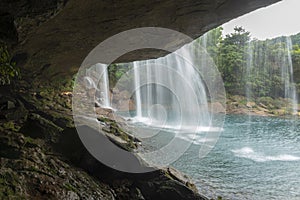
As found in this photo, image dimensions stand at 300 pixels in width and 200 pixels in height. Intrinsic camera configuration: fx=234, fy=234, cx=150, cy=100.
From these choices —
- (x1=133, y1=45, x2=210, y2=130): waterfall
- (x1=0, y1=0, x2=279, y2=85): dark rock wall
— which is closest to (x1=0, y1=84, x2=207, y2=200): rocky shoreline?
(x1=0, y1=0, x2=279, y2=85): dark rock wall

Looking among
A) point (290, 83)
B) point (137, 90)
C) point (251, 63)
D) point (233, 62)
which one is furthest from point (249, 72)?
point (137, 90)

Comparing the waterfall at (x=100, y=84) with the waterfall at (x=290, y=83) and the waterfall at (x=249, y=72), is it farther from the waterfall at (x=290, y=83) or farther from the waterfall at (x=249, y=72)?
the waterfall at (x=290, y=83)

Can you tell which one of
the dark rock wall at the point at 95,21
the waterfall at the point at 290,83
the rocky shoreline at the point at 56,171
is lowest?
the rocky shoreline at the point at 56,171

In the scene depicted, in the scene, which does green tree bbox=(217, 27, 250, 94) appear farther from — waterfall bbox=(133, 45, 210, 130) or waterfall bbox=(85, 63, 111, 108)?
waterfall bbox=(85, 63, 111, 108)

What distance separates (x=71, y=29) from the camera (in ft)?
12.5

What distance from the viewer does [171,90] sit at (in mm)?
21406

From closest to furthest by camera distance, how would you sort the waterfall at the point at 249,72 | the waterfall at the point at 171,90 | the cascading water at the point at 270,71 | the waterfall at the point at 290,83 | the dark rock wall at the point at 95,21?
the dark rock wall at the point at 95,21, the waterfall at the point at 171,90, the waterfall at the point at 290,83, the cascading water at the point at 270,71, the waterfall at the point at 249,72

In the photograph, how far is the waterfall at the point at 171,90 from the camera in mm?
17609

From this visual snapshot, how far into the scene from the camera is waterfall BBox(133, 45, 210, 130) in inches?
693

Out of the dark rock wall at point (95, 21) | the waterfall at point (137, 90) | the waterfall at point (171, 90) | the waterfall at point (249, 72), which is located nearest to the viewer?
the dark rock wall at point (95, 21)

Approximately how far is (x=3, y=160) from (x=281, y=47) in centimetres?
3133

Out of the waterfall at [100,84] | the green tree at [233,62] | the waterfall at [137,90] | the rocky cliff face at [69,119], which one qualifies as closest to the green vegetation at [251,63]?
the green tree at [233,62]

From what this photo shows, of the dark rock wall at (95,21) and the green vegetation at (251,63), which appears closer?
the dark rock wall at (95,21)

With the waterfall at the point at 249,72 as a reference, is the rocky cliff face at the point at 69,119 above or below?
below
